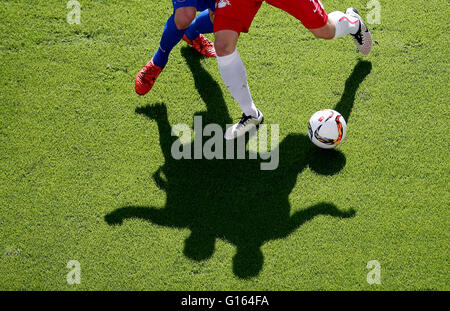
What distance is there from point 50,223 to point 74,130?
105 centimetres

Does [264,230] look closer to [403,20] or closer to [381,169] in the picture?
[381,169]

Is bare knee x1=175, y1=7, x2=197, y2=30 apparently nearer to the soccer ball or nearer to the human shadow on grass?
the human shadow on grass

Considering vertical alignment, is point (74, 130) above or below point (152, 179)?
above

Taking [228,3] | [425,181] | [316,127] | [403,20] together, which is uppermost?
[403,20]

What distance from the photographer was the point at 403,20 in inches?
197

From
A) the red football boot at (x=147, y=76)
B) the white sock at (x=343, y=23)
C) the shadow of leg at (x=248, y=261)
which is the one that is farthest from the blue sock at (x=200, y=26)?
the shadow of leg at (x=248, y=261)

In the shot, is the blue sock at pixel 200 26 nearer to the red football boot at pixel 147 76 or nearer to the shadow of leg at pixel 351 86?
the red football boot at pixel 147 76

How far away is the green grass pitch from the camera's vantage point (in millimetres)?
3758

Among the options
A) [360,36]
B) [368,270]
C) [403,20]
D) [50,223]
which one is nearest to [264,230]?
[368,270]

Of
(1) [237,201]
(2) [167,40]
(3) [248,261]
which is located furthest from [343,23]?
(3) [248,261]

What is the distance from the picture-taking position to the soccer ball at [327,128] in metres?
4.04

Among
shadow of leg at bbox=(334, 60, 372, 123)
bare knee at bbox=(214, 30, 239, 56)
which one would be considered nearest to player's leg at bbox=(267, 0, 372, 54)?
shadow of leg at bbox=(334, 60, 372, 123)

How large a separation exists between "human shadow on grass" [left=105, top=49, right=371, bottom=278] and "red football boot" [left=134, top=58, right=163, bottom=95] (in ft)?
1.29

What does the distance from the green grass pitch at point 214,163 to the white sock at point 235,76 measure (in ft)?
1.60
